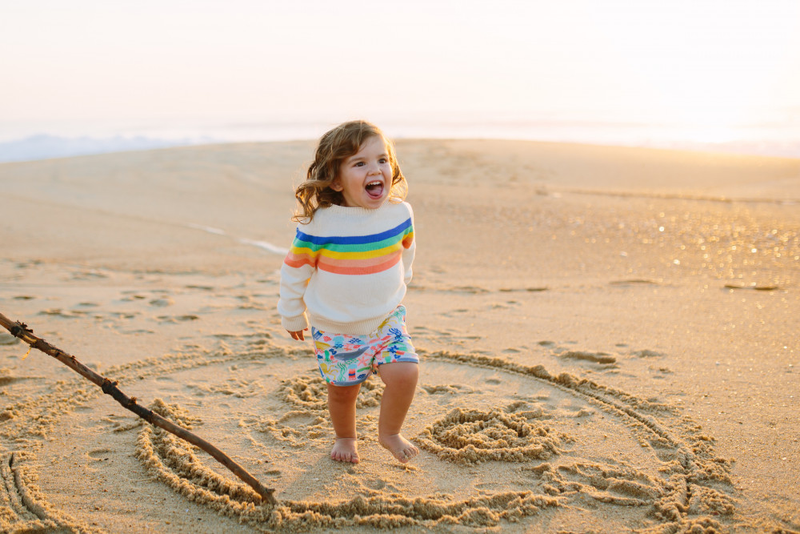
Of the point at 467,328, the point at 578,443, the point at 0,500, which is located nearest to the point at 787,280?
the point at 467,328

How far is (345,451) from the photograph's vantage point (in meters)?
2.55

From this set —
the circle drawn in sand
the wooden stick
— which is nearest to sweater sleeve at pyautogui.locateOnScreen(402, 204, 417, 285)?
the circle drawn in sand

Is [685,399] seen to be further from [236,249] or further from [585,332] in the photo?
[236,249]

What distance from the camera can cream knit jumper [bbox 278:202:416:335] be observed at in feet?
8.08

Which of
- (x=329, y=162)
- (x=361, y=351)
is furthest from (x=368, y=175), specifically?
(x=361, y=351)

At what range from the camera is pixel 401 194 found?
8.90ft

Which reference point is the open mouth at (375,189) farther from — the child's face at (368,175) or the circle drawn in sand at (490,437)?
the circle drawn in sand at (490,437)

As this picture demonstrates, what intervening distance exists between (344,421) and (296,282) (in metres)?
0.59

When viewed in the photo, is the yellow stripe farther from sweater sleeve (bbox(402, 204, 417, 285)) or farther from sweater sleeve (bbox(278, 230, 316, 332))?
sweater sleeve (bbox(402, 204, 417, 285))

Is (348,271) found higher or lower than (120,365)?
higher

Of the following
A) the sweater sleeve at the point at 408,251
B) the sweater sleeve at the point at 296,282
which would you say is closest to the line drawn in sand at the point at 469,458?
the sweater sleeve at the point at 296,282

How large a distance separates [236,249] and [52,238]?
2.10m

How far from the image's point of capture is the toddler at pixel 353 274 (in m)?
2.45

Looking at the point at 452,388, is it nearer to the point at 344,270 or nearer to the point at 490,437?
the point at 490,437
